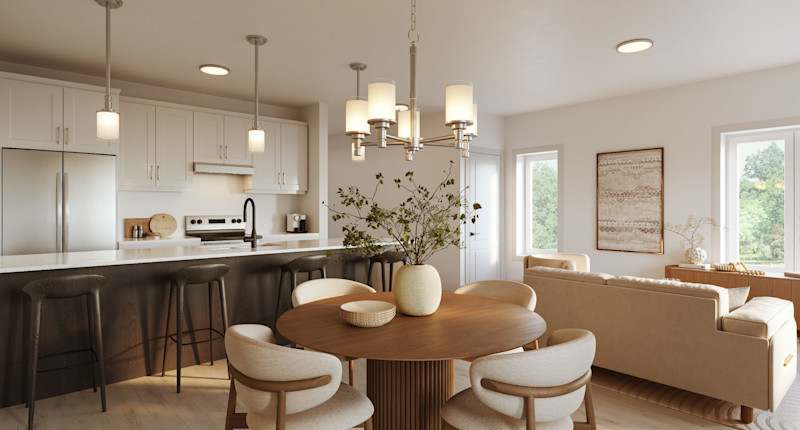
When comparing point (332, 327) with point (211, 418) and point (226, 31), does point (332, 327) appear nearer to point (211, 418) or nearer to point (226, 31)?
point (211, 418)

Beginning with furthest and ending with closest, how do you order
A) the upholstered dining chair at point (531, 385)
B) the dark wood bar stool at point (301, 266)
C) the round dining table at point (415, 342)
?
the dark wood bar stool at point (301, 266)
the round dining table at point (415, 342)
the upholstered dining chair at point (531, 385)

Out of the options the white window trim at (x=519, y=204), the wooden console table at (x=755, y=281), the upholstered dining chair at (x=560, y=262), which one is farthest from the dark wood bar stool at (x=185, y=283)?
the white window trim at (x=519, y=204)

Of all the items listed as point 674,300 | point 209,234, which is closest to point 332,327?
point 674,300

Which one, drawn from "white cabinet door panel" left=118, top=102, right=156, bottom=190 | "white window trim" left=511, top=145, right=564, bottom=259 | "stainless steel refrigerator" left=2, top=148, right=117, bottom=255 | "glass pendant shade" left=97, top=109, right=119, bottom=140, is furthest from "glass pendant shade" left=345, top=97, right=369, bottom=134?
"white window trim" left=511, top=145, right=564, bottom=259

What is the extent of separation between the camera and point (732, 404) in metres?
2.80

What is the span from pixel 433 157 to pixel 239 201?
2652 millimetres

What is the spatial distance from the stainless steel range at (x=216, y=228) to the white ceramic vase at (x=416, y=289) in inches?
144

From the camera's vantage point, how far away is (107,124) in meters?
2.81

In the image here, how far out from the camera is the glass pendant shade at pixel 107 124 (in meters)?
2.80

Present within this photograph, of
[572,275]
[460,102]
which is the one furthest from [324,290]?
[572,275]

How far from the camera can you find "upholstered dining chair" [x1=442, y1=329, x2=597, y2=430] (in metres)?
1.49

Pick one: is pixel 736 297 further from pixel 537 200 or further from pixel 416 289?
pixel 537 200

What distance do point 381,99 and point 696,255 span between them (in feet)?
13.6

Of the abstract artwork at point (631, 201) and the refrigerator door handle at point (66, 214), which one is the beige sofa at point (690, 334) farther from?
the refrigerator door handle at point (66, 214)
